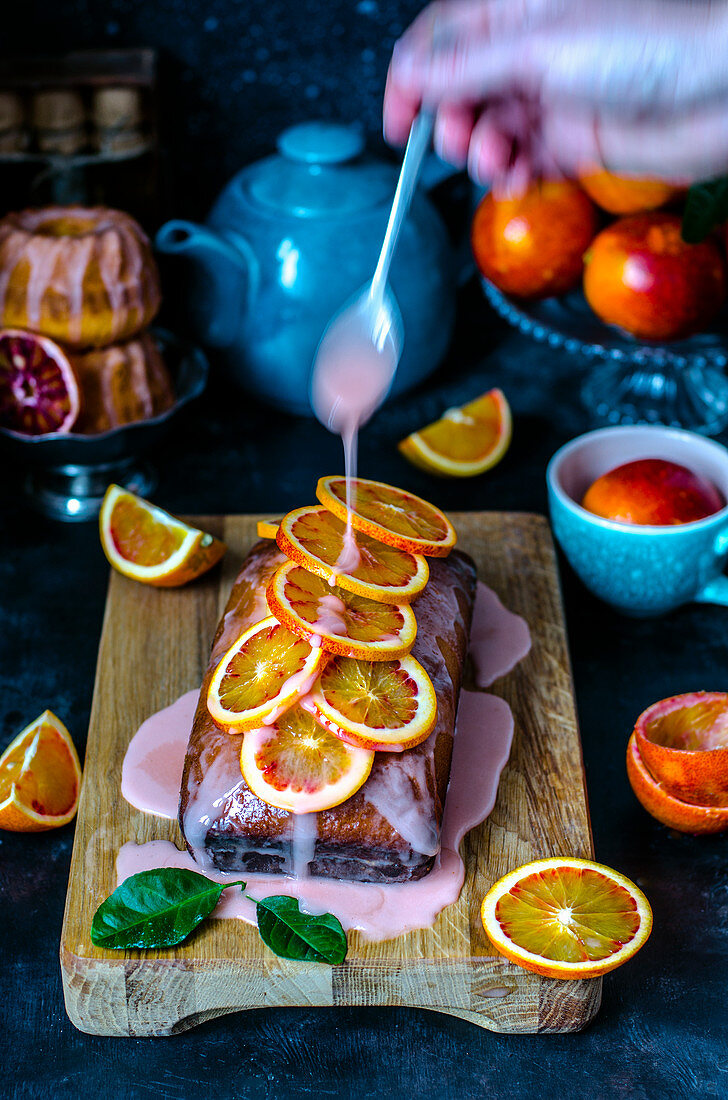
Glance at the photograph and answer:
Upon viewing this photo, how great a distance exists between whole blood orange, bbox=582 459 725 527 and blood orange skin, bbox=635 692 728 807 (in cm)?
30

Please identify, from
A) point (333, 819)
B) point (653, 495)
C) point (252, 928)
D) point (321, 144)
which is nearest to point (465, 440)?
point (653, 495)

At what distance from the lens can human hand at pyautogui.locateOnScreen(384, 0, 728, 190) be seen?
1.06 m

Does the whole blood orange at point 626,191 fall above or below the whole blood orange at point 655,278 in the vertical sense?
above

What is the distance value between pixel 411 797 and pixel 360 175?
1259mm

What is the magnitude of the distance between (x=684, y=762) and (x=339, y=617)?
0.47 meters

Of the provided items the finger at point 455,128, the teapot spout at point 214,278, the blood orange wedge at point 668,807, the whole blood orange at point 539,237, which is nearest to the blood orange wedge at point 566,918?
the blood orange wedge at point 668,807

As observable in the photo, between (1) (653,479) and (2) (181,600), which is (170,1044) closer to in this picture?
(2) (181,600)

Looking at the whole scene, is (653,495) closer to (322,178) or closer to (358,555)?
(358,555)

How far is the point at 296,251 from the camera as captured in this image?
2.05 m

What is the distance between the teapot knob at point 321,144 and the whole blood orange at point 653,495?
804 millimetres

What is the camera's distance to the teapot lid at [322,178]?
Answer: 81.1 inches

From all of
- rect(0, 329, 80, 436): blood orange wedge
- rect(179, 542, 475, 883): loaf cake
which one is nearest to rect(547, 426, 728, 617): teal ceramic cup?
rect(179, 542, 475, 883): loaf cake

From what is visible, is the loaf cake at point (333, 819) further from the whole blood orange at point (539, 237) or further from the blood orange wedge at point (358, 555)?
the whole blood orange at point (539, 237)

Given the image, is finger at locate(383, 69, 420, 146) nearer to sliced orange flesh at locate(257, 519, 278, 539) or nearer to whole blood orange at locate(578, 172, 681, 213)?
sliced orange flesh at locate(257, 519, 278, 539)
